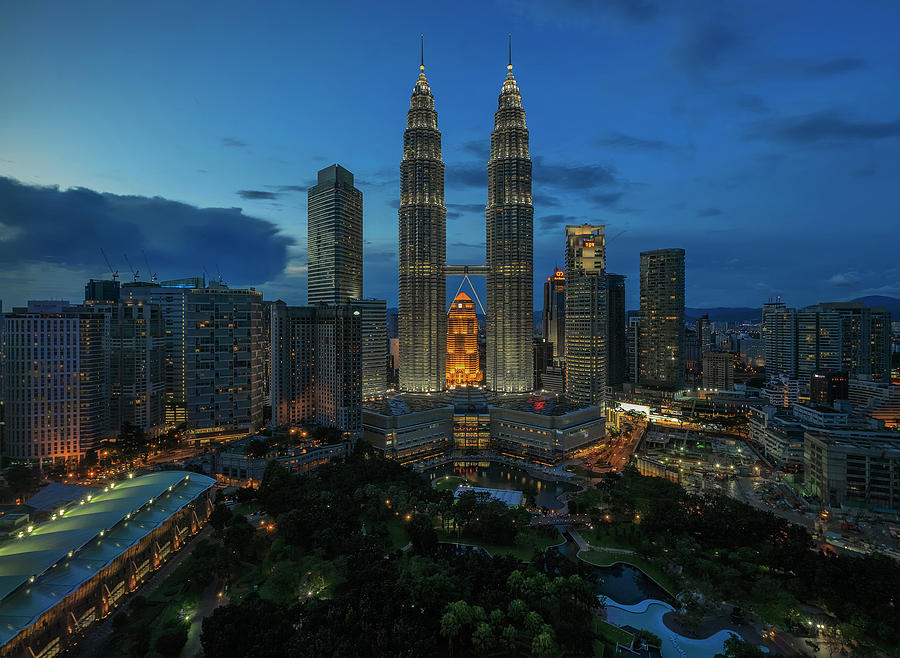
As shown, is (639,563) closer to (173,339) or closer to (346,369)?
(346,369)

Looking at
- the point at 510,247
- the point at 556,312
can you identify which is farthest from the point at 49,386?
the point at 556,312

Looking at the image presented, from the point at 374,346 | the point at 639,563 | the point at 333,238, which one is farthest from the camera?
the point at 374,346

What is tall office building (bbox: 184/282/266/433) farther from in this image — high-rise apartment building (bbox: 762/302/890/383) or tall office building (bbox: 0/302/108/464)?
high-rise apartment building (bbox: 762/302/890/383)

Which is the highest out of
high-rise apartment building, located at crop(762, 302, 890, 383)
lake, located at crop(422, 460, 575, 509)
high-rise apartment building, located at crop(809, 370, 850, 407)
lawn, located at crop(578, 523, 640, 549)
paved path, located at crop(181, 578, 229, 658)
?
high-rise apartment building, located at crop(762, 302, 890, 383)

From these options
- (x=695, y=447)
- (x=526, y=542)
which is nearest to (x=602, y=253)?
(x=695, y=447)

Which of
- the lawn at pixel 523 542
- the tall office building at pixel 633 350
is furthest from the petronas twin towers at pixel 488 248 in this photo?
the lawn at pixel 523 542

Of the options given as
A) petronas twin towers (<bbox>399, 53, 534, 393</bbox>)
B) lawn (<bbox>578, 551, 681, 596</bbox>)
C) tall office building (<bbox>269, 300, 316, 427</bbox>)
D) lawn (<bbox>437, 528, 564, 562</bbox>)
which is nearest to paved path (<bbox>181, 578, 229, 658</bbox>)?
lawn (<bbox>437, 528, 564, 562</bbox>)
